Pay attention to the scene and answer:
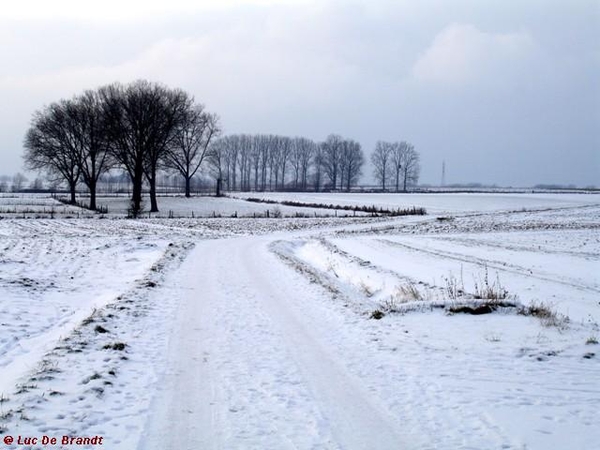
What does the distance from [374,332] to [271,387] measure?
11.1 feet

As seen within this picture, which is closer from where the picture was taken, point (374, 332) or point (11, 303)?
point (374, 332)

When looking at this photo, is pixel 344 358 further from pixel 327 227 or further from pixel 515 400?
pixel 327 227

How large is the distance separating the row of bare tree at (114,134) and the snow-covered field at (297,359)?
44166 mm

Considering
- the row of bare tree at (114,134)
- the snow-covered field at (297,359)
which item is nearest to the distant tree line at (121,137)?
the row of bare tree at (114,134)

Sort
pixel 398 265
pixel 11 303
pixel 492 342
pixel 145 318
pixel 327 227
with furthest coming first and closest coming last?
pixel 327 227, pixel 398 265, pixel 11 303, pixel 145 318, pixel 492 342

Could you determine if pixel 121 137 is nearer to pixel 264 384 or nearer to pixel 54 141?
pixel 54 141

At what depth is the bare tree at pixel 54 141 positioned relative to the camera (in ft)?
219

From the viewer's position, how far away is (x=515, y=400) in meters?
6.23

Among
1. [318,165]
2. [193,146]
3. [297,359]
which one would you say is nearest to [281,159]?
[318,165]

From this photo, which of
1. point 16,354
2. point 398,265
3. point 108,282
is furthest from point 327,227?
point 16,354

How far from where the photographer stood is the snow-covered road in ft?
17.2

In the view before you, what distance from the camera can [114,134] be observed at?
58469 mm

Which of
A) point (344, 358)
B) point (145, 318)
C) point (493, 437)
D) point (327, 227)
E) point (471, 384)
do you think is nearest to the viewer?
point (493, 437)

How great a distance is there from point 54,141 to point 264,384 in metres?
70.2
